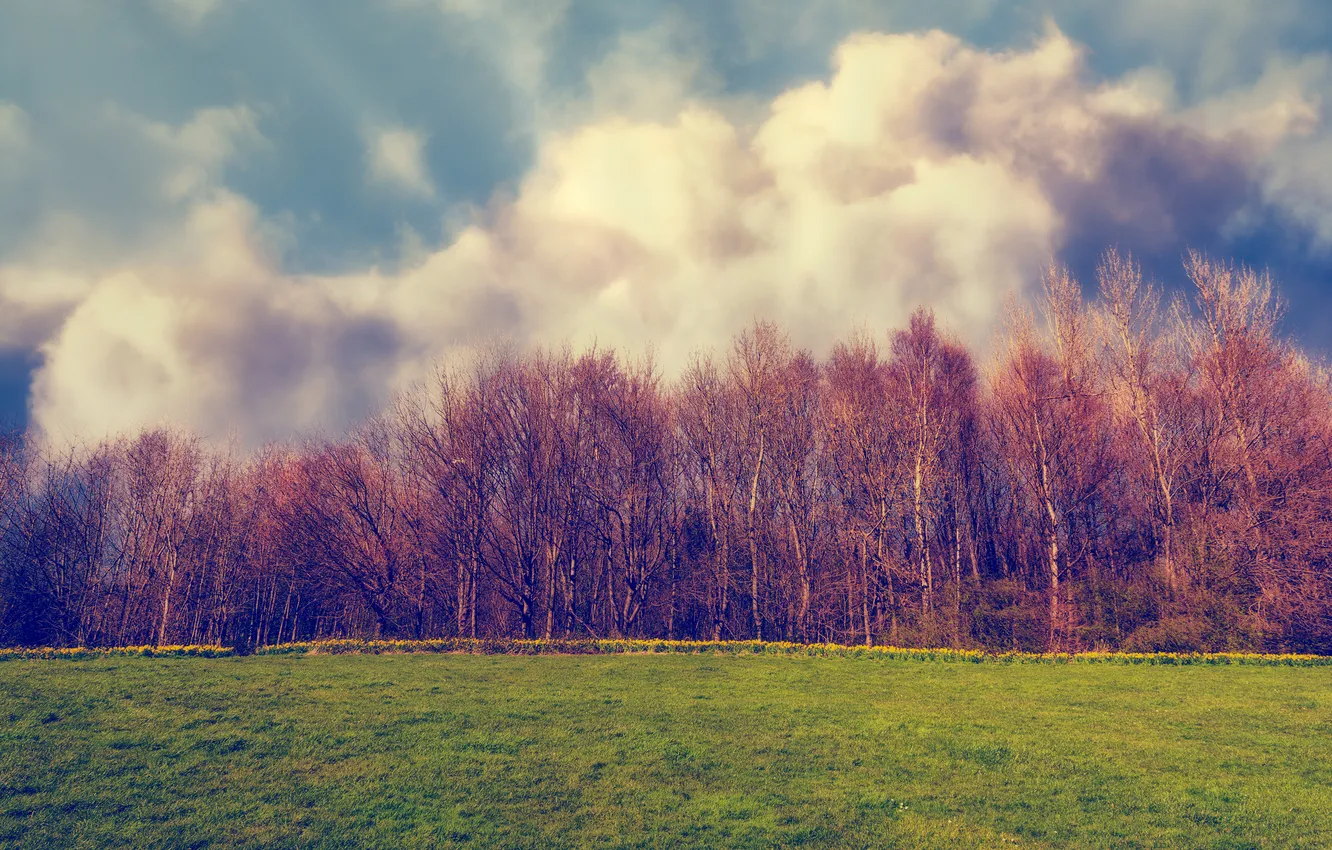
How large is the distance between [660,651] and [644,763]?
15647 mm

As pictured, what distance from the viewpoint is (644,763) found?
1053 centimetres

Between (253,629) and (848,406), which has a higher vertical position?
(848,406)

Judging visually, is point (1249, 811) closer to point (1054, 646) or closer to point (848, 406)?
point (1054, 646)

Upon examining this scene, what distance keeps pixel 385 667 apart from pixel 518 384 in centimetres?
1863

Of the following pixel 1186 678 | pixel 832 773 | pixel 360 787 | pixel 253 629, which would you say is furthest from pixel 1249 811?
pixel 253 629

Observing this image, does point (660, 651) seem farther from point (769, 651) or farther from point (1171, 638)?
point (1171, 638)

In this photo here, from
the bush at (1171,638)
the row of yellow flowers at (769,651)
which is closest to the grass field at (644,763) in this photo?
the row of yellow flowers at (769,651)

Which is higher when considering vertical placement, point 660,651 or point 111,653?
point 111,653

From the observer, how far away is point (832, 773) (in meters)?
10.2

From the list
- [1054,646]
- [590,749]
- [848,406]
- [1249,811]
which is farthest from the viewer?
[848,406]

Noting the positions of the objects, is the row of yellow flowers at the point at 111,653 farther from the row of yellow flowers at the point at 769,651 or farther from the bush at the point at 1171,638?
the bush at the point at 1171,638

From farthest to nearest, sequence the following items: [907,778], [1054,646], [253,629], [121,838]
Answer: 1. [253,629]
2. [1054,646]
3. [907,778]
4. [121,838]

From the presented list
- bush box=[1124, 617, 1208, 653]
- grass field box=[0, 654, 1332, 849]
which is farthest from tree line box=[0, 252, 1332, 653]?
grass field box=[0, 654, 1332, 849]

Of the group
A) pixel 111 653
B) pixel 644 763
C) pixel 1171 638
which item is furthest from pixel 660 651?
pixel 111 653
